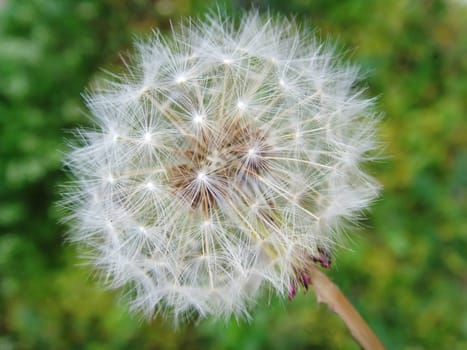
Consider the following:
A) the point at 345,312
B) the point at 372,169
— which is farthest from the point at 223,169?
the point at 372,169

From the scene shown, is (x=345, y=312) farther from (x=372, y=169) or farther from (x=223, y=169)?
(x=372, y=169)

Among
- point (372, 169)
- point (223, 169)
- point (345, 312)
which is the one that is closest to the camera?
point (345, 312)

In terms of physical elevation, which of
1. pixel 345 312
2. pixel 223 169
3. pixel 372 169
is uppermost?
pixel 372 169

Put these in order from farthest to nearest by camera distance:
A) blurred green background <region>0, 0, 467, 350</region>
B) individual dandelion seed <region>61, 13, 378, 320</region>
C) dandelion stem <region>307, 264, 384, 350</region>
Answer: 1. blurred green background <region>0, 0, 467, 350</region>
2. individual dandelion seed <region>61, 13, 378, 320</region>
3. dandelion stem <region>307, 264, 384, 350</region>

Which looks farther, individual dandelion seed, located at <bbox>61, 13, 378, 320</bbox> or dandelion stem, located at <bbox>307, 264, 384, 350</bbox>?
individual dandelion seed, located at <bbox>61, 13, 378, 320</bbox>

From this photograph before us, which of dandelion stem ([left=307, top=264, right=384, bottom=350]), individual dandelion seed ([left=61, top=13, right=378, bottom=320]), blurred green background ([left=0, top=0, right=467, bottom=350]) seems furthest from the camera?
blurred green background ([left=0, top=0, right=467, bottom=350])

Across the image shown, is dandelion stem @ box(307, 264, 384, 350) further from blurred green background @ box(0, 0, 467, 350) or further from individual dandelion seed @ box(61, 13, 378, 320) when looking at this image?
blurred green background @ box(0, 0, 467, 350)

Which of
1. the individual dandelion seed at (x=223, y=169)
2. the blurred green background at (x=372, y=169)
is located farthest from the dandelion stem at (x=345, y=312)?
the blurred green background at (x=372, y=169)

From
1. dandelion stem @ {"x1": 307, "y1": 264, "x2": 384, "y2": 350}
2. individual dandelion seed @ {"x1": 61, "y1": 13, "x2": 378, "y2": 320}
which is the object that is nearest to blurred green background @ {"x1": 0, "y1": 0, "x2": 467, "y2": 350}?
individual dandelion seed @ {"x1": 61, "y1": 13, "x2": 378, "y2": 320}
